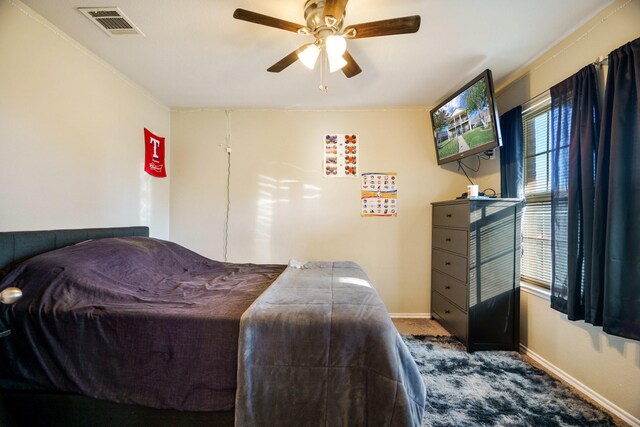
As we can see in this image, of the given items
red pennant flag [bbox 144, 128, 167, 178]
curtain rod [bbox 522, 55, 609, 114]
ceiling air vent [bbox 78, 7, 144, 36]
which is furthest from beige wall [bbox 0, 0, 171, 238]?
curtain rod [bbox 522, 55, 609, 114]

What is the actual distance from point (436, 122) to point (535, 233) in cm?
147

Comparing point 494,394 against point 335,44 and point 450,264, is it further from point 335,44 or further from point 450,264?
point 335,44

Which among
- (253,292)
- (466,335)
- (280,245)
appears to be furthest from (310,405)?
(280,245)

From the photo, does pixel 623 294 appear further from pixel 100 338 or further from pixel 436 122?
pixel 100 338

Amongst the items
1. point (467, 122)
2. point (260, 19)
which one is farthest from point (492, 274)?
point (260, 19)

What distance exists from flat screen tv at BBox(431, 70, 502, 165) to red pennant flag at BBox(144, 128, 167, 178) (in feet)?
10.2

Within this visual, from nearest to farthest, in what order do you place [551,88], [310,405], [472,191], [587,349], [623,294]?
[310,405] → [623,294] → [587,349] → [551,88] → [472,191]

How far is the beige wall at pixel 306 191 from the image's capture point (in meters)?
3.21

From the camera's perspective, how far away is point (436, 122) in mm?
A: 2969

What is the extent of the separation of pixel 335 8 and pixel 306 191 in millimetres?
2032

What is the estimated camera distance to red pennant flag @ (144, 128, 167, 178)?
9.39ft

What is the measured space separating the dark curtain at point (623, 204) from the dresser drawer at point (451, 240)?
3.02 feet

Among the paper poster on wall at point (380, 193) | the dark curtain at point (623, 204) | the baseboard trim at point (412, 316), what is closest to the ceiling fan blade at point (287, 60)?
the paper poster on wall at point (380, 193)

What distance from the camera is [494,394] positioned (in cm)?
174
